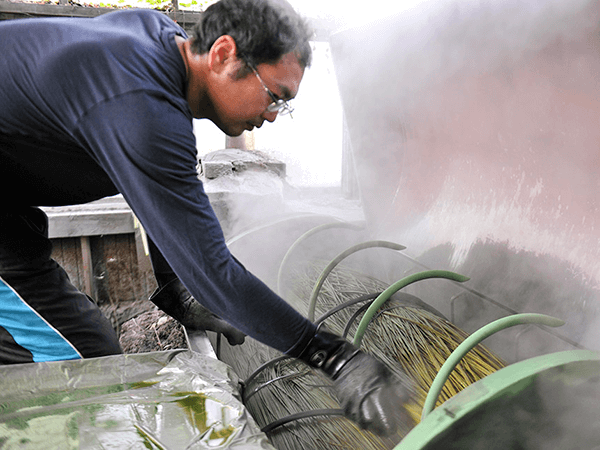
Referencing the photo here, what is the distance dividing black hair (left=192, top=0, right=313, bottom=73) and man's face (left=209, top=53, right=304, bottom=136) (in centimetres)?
2

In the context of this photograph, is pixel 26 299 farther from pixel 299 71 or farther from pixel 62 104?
pixel 299 71

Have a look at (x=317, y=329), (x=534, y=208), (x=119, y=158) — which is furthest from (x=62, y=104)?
(x=534, y=208)

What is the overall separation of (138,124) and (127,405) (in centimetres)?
86

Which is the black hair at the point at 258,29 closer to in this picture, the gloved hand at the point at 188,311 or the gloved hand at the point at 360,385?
the gloved hand at the point at 360,385

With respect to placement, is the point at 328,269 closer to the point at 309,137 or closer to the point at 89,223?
the point at 89,223

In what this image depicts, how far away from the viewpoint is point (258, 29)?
1.08 m

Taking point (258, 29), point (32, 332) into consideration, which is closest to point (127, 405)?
point (32, 332)

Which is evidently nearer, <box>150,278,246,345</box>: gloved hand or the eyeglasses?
the eyeglasses

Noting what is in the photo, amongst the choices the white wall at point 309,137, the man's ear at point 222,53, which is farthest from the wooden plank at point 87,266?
the white wall at point 309,137

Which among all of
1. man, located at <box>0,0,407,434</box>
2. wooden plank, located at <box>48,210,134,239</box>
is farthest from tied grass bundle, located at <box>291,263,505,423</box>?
wooden plank, located at <box>48,210,134,239</box>

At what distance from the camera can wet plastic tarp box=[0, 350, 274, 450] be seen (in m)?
1.20

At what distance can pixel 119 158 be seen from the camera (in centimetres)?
100

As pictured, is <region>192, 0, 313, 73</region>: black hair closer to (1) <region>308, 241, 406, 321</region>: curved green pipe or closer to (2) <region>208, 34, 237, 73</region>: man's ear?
(2) <region>208, 34, 237, 73</region>: man's ear

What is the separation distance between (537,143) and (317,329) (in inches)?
39.1
